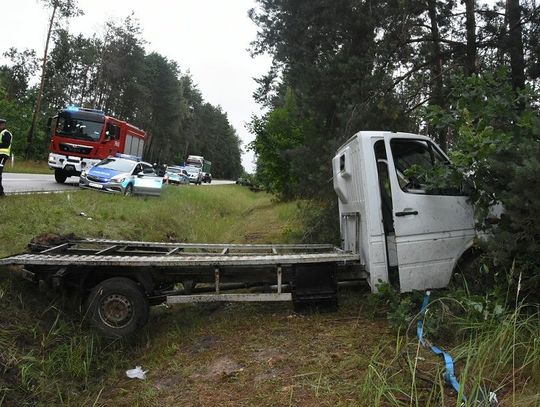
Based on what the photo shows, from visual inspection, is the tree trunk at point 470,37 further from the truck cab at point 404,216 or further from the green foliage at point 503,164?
the truck cab at point 404,216

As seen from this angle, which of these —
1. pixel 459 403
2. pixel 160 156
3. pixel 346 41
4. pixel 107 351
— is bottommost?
pixel 107 351

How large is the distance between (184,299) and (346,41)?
5.98 metres

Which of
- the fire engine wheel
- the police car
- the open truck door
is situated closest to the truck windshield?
the police car

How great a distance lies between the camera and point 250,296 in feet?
18.1

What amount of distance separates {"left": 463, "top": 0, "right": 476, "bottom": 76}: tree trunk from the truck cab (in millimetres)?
4279

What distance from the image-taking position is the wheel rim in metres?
5.42

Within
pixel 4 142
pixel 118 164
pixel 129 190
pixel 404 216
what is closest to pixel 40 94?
pixel 118 164

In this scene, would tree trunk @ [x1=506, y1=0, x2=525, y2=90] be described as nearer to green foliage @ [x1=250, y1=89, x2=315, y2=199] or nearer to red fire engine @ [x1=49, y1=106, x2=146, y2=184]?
green foliage @ [x1=250, y1=89, x2=315, y2=199]

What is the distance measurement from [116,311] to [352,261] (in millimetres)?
2830

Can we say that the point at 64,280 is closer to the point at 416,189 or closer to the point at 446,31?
the point at 416,189

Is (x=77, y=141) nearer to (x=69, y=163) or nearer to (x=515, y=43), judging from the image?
(x=69, y=163)

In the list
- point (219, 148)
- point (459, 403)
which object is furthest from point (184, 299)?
point (219, 148)

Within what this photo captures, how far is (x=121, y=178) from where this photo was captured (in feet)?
55.0

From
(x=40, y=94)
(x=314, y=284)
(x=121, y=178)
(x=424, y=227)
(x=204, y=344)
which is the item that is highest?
(x=40, y=94)
